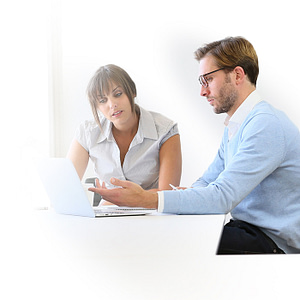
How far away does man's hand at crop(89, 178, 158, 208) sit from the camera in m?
1.45

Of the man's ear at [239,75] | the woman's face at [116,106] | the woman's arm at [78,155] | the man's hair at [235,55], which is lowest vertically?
the woman's arm at [78,155]

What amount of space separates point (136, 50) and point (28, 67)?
3.52 ft

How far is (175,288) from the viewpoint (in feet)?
2.59

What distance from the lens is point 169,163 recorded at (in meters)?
2.41

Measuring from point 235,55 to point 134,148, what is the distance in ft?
2.59

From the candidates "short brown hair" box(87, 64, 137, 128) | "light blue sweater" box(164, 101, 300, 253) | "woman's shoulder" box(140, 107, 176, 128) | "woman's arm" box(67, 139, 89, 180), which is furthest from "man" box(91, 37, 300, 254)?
"woman's arm" box(67, 139, 89, 180)

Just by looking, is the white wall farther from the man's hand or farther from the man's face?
the man's hand

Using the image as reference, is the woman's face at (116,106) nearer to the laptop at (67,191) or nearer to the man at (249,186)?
the man at (249,186)

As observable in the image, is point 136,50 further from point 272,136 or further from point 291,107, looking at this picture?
point 272,136

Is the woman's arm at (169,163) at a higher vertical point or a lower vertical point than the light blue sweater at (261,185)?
lower

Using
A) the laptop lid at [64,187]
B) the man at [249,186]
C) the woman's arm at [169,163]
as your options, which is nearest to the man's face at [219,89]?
the man at [249,186]

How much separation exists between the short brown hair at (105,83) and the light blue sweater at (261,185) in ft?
3.09

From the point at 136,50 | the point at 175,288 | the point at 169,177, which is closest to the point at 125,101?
the point at 169,177

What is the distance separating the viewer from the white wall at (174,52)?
4.34 meters
